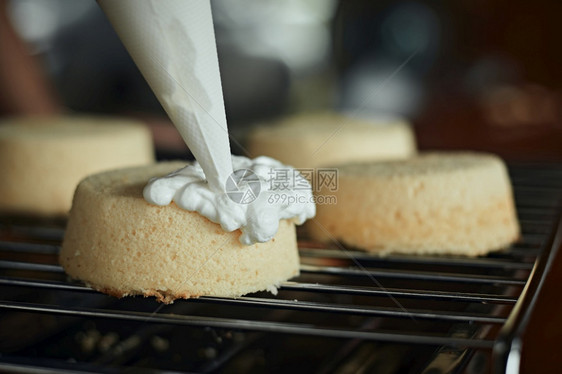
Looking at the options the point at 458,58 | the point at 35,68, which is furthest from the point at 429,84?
the point at 35,68

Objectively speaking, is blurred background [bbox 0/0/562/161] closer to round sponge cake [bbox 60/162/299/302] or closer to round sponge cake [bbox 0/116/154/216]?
round sponge cake [bbox 0/116/154/216]

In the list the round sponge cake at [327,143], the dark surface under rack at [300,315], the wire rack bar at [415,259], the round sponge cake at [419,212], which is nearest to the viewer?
the dark surface under rack at [300,315]

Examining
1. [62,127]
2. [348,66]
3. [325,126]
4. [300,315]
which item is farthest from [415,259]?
[348,66]

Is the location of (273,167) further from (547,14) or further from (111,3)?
(547,14)

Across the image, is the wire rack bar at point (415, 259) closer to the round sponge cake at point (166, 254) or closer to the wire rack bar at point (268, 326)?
the round sponge cake at point (166, 254)

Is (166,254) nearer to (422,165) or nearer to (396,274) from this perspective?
(396,274)
